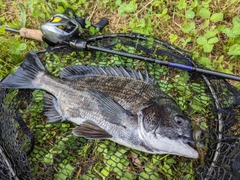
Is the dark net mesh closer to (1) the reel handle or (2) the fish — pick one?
(2) the fish

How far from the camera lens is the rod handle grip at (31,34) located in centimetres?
356

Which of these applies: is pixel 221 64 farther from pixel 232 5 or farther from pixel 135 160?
pixel 135 160

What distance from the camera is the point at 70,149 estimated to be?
297 cm

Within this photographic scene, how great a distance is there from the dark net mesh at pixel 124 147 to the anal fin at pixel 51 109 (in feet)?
0.42

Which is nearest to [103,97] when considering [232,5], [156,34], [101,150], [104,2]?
[101,150]

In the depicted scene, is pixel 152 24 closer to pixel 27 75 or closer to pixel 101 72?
pixel 101 72

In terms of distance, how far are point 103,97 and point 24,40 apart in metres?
1.70

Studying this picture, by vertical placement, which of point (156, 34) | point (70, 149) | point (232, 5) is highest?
point (232, 5)

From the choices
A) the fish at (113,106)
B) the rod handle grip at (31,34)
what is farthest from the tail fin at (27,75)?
the rod handle grip at (31,34)

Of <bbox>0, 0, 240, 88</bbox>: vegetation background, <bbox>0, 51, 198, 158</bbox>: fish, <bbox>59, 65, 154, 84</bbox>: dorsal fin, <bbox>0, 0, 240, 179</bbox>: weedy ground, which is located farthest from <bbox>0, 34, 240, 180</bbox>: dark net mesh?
<bbox>0, 0, 240, 88</bbox>: vegetation background

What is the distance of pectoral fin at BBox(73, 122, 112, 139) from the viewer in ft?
8.82

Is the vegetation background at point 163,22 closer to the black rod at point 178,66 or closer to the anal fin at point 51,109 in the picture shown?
the black rod at point 178,66

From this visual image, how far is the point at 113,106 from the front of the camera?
2.64m

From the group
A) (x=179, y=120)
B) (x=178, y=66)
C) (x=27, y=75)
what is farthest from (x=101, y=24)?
(x=179, y=120)
